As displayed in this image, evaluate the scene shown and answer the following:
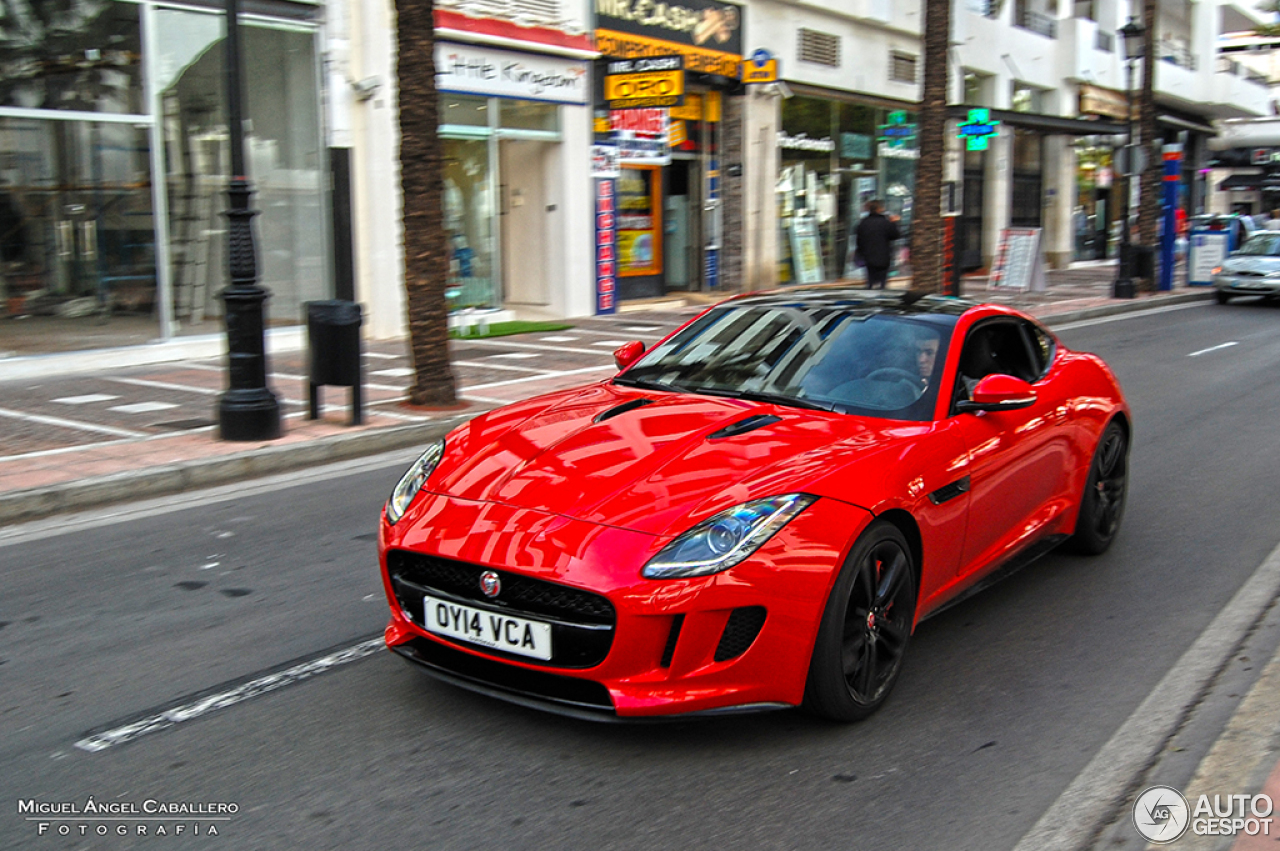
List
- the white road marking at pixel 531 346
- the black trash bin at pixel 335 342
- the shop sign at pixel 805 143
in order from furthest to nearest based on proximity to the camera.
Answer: the shop sign at pixel 805 143 → the white road marking at pixel 531 346 → the black trash bin at pixel 335 342

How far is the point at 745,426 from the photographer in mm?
4441

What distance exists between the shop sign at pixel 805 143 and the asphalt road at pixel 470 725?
61.6ft

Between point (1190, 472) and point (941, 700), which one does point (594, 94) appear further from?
point (941, 700)

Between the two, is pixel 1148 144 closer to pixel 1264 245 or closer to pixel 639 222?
pixel 1264 245

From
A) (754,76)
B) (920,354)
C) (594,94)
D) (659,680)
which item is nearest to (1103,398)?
(920,354)

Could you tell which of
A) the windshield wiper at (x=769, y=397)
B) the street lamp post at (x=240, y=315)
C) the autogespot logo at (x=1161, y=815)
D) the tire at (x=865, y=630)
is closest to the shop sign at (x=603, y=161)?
the street lamp post at (x=240, y=315)

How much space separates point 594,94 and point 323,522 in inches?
555

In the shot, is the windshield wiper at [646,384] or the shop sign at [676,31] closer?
the windshield wiper at [646,384]

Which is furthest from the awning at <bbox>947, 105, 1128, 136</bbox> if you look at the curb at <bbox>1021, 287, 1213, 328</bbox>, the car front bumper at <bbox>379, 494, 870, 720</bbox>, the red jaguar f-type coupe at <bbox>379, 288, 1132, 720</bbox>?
the car front bumper at <bbox>379, 494, 870, 720</bbox>

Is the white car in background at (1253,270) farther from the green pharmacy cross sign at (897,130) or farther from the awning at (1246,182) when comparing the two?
the awning at (1246,182)

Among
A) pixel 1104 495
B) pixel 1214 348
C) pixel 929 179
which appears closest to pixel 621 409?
pixel 1104 495

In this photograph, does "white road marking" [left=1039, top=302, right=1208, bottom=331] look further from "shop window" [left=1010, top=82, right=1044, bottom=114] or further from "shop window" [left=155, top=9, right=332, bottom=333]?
"shop window" [left=155, top=9, right=332, bottom=333]

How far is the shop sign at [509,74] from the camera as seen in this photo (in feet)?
56.2

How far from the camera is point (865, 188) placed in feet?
91.5
